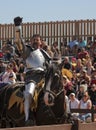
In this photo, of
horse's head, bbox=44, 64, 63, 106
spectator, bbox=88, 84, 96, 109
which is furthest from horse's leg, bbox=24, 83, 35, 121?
spectator, bbox=88, 84, 96, 109

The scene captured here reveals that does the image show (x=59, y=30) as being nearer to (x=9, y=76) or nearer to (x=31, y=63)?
(x=9, y=76)

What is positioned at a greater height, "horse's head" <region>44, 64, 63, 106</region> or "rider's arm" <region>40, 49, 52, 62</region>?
"rider's arm" <region>40, 49, 52, 62</region>

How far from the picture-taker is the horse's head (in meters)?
11.8

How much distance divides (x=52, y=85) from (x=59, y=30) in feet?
55.5

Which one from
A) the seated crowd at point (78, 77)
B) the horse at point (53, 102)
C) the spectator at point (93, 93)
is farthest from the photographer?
the spectator at point (93, 93)

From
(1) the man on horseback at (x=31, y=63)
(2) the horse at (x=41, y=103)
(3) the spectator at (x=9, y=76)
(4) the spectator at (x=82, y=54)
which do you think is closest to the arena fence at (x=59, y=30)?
(4) the spectator at (x=82, y=54)

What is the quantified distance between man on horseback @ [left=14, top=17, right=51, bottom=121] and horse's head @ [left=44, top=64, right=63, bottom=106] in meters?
0.43

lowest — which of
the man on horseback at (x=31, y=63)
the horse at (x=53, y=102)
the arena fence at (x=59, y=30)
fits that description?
the horse at (x=53, y=102)

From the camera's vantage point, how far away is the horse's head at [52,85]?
11750 mm

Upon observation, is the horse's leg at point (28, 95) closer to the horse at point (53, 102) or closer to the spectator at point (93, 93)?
the horse at point (53, 102)

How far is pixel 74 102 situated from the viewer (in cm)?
1717

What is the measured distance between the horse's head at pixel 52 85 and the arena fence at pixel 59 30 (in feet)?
47.2

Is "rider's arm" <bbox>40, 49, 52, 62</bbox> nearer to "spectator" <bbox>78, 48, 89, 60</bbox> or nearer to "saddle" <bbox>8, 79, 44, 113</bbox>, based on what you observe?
"saddle" <bbox>8, 79, 44, 113</bbox>

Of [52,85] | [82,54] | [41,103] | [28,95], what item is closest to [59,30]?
[82,54]
